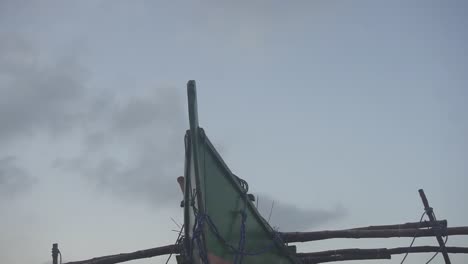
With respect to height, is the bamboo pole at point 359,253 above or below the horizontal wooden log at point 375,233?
below

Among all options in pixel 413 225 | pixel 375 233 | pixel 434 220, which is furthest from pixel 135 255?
pixel 434 220

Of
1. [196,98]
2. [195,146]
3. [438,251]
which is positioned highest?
[196,98]

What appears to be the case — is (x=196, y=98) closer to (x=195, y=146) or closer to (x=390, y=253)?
(x=195, y=146)

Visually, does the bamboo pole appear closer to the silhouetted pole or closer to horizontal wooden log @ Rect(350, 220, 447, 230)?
horizontal wooden log @ Rect(350, 220, 447, 230)

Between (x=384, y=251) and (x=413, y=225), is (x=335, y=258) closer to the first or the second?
(x=384, y=251)

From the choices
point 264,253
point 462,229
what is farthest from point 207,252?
point 462,229

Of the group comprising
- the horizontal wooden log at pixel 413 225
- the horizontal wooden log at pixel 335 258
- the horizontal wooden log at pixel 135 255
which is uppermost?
the horizontal wooden log at pixel 413 225

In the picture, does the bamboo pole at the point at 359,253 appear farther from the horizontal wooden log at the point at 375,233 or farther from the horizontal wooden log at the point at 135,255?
the horizontal wooden log at the point at 135,255

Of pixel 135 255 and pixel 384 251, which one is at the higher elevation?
pixel 135 255

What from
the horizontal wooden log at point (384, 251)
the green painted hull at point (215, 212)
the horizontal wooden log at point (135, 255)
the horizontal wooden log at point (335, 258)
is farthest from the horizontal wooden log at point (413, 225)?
the horizontal wooden log at point (135, 255)

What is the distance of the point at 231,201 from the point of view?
258 inches

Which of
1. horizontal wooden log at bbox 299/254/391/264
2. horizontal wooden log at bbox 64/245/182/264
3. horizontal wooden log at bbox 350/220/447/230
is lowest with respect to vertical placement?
horizontal wooden log at bbox 299/254/391/264

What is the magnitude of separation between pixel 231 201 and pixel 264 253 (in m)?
1.22

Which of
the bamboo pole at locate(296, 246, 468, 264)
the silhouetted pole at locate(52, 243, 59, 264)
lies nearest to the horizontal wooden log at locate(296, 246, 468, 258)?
the bamboo pole at locate(296, 246, 468, 264)
